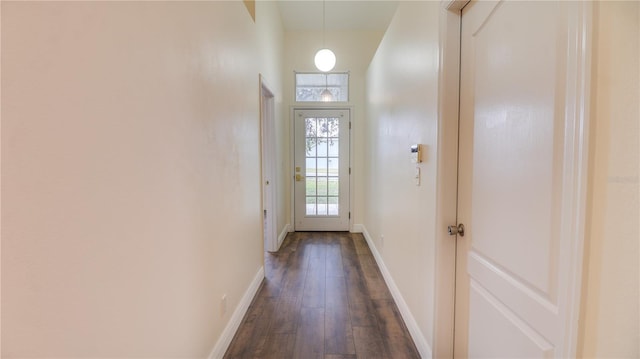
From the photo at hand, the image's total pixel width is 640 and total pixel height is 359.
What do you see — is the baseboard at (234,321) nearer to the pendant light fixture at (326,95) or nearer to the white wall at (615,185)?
the white wall at (615,185)

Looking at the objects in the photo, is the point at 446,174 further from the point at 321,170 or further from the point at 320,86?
the point at 320,86

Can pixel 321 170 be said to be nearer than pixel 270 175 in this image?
No

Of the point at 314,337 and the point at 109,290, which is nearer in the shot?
the point at 109,290

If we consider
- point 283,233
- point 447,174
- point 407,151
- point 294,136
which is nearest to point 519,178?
point 447,174

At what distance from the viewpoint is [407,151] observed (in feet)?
7.12

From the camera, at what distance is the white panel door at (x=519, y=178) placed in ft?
2.61

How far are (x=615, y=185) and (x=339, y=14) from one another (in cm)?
434

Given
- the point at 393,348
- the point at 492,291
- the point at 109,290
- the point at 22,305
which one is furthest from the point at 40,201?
the point at 393,348

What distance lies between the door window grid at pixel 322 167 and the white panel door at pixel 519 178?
11.3ft

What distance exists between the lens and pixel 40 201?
2.32ft

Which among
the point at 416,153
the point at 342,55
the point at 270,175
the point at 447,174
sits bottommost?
the point at 270,175

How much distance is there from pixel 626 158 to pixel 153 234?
1501 millimetres

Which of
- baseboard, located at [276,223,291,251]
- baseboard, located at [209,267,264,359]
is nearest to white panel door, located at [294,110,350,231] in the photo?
baseboard, located at [276,223,291,251]

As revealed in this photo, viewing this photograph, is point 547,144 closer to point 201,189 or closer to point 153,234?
point 153,234
